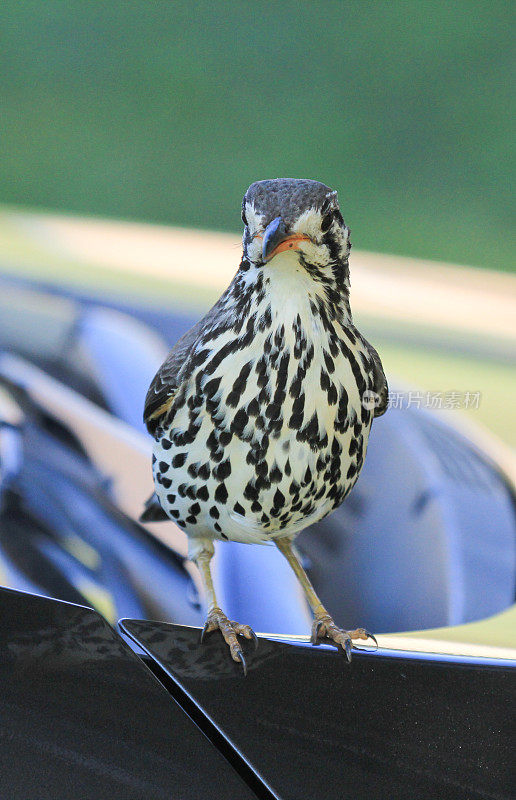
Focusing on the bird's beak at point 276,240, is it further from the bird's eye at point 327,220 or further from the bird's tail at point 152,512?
the bird's tail at point 152,512

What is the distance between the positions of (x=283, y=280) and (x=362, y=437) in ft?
1.32

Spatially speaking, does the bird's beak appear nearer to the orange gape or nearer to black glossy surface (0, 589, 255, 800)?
the orange gape

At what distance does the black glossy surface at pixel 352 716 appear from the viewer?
1.37m

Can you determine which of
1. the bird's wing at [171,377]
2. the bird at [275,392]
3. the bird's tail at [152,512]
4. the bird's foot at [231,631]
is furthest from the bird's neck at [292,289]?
the bird's tail at [152,512]

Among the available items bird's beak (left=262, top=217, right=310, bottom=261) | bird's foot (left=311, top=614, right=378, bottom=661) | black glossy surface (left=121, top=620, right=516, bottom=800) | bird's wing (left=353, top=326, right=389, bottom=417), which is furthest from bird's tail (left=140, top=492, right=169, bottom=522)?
bird's beak (left=262, top=217, right=310, bottom=261)

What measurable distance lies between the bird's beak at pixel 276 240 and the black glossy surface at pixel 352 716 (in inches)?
26.3

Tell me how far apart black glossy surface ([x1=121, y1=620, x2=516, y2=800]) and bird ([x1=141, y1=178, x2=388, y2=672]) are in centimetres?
9

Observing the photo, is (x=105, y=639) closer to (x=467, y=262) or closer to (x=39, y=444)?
(x=39, y=444)

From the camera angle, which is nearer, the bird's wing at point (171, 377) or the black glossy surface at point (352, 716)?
the black glossy surface at point (352, 716)

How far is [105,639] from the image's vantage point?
1455mm

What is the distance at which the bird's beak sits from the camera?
1.53m

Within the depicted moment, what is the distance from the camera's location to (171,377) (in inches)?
77.9

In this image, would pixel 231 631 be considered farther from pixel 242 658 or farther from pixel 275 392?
pixel 275 392

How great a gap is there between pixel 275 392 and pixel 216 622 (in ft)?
1.61
